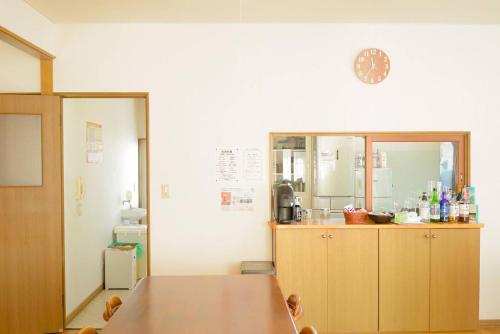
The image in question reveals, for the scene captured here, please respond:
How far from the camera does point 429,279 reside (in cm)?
324

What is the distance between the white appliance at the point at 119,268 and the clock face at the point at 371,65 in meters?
3.06

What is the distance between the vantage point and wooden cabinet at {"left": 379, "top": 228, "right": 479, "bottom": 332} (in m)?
3.22

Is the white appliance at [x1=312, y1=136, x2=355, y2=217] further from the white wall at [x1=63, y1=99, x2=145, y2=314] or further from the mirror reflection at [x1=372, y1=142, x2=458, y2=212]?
the white wall at [x1=63, y1=99, x2=145, y2=314]

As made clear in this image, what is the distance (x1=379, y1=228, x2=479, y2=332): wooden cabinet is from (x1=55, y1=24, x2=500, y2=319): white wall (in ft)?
1.33

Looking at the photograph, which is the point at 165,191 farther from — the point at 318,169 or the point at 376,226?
the point at 318,169

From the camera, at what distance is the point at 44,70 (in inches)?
130

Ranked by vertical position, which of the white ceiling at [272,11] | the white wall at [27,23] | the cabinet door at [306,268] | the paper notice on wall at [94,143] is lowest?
the cabinet door at [306,268]

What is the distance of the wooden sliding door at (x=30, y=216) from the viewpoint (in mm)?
3168

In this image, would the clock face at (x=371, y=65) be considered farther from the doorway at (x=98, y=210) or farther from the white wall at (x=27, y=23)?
the white wall at (x=27, y=23)

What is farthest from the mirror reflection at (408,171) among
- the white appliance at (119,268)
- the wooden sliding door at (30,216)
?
the wooden sliding door at (30,216)

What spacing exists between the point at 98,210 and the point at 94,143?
75cm

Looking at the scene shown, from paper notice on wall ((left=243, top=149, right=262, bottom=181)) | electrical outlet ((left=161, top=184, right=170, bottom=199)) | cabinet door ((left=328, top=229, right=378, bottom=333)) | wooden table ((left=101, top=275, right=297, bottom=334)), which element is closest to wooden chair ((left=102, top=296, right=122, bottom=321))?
wooden table ((left=101, top=275, right=297, bottom=334))

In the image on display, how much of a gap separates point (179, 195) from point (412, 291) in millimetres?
2127

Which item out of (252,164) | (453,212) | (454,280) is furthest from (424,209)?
(252,164)
